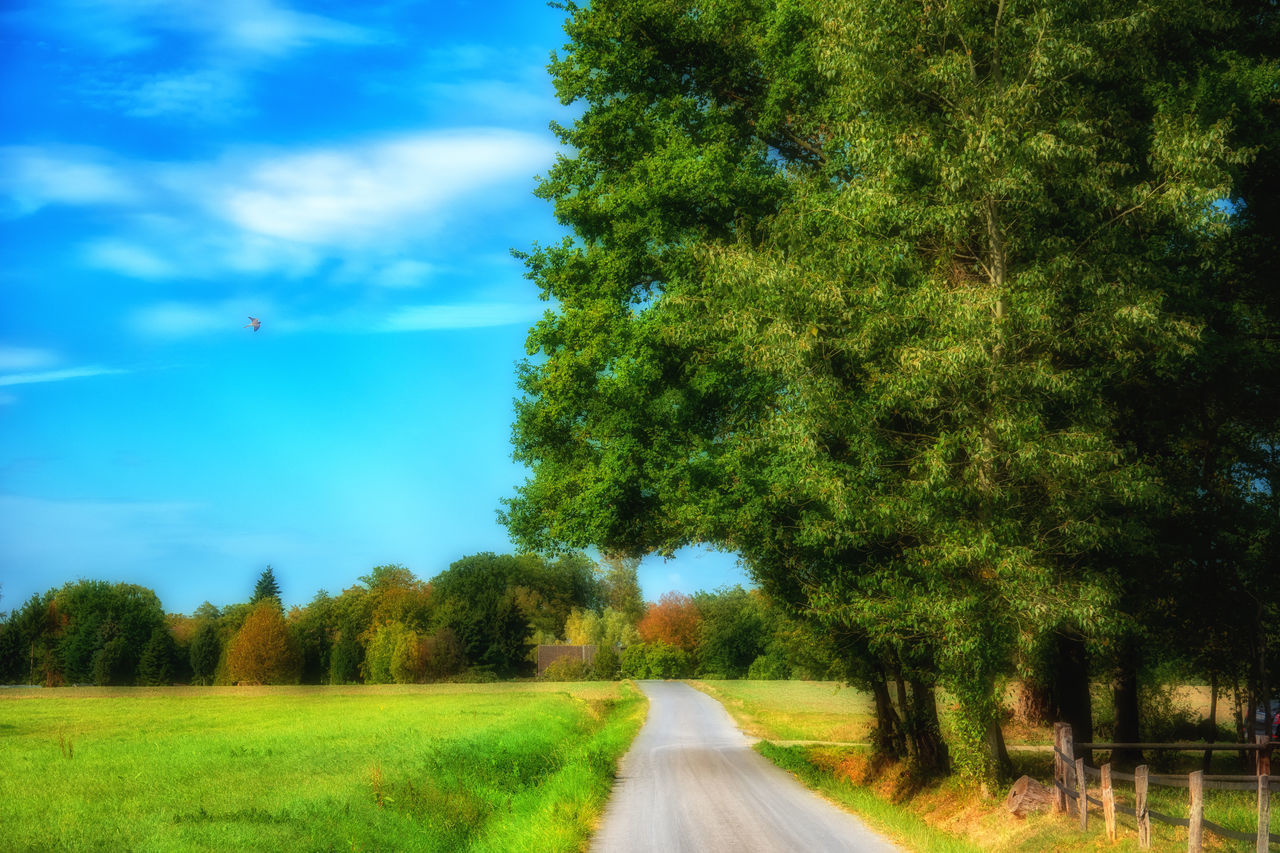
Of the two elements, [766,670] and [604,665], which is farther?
[604,665]

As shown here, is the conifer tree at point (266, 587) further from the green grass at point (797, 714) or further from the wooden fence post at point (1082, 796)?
the wooden fence post at point (1082, 796)

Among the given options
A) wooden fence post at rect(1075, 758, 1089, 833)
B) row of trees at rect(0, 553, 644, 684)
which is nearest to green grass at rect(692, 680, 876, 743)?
wooden fence post at rect(1075, 758, 1089, 833)

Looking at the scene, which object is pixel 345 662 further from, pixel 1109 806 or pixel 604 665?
pixel 1109 806

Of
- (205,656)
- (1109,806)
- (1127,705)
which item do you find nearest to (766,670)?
(205,656)

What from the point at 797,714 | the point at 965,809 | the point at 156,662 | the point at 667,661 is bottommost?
the point at 156,662

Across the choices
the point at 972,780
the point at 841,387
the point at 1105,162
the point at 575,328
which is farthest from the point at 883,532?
the point at 575,328

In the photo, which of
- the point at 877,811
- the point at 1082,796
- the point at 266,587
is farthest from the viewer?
the point at 266,587

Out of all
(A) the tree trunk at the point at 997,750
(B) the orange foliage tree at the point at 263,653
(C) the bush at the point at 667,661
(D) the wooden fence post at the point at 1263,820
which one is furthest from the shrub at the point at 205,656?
(D) the wooden fence post at the point at 1263,820

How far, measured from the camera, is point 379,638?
98.5m

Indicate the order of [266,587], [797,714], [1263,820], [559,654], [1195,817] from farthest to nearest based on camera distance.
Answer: [266,587] → [559,654] → [797,714] → [1195,817] → [1263,820]

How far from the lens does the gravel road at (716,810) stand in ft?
45.0

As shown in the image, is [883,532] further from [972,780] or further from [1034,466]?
[972,780]

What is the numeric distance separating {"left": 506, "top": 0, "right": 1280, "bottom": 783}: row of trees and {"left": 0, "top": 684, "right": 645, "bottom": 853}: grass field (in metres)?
5.54

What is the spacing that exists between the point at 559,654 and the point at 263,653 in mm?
29288
